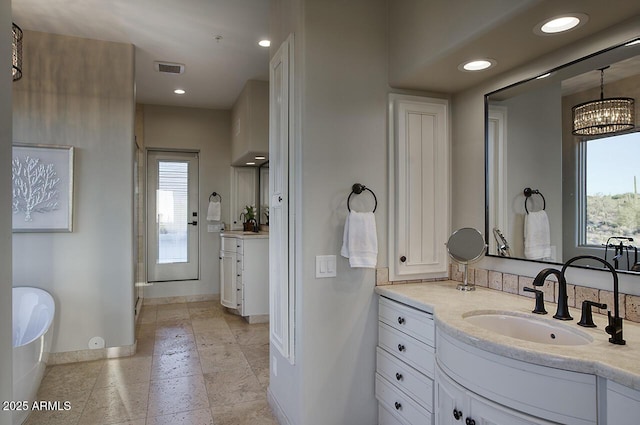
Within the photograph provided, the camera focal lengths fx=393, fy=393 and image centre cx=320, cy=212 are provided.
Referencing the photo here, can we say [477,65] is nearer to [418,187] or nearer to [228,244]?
[418,187]

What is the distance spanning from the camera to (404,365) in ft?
6.62

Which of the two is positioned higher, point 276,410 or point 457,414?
point 457,414

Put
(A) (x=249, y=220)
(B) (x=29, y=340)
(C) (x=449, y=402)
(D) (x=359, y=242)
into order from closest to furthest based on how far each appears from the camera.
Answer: (C) (x=449, y=402)
(D) (x=359, y=242)
(B) (x=29, y=340)
(A) (x=249, y=220)

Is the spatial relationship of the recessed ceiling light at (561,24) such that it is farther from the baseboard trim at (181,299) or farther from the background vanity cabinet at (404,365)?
the baseboard trim at (181,299)

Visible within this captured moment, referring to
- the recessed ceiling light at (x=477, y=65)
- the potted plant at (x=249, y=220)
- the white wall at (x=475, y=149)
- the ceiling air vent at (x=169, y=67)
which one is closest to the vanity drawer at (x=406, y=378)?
the white wall at (x=475, y=149)

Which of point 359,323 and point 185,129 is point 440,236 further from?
point 185,129

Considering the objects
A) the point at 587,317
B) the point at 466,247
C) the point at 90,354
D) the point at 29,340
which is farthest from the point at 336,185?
the point at 90,354

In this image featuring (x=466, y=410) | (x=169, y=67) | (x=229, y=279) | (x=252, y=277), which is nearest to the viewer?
(x=466, y=410)

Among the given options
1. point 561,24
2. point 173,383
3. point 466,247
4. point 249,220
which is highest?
point 561,24

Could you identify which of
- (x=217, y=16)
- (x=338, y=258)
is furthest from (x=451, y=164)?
(x=217, y=16)

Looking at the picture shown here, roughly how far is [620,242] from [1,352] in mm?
2138

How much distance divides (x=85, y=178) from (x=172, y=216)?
93.2 inches

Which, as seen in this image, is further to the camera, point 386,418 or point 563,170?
point 386,418

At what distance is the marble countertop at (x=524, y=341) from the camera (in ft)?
3.65
